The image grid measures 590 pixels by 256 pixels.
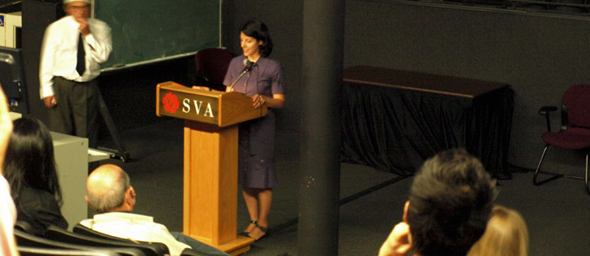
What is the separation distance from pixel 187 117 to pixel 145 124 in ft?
12.0

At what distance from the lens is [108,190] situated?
3146 millimetres

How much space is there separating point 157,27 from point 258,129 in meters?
3.10

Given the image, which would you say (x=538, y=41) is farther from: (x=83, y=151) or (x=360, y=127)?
(x=83, y=151)

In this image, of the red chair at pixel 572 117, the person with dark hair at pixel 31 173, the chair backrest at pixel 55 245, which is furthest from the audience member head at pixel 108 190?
the red chair at pixel 572 117

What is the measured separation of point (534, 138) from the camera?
695cm

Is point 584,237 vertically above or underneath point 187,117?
underneath

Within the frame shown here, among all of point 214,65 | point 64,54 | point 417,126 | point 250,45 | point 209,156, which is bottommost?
point 417,126

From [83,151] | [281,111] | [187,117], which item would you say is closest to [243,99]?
[187,117]

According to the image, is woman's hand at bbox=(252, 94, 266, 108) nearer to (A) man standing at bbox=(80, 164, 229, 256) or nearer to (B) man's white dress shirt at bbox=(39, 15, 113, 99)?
(A) man standing at bbox=(80, 164, 229, 256)

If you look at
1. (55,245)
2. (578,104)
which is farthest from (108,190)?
(578,104)

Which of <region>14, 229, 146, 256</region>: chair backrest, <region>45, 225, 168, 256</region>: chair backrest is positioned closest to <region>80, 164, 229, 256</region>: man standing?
<region>45, 225, 168, 256</region>: chair backrest

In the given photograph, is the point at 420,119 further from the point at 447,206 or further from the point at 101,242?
the point at 447,206

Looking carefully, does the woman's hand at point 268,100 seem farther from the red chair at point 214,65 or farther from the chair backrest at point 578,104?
the chair backrest at point 578,104

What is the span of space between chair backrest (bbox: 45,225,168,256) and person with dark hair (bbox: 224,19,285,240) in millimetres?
2031
